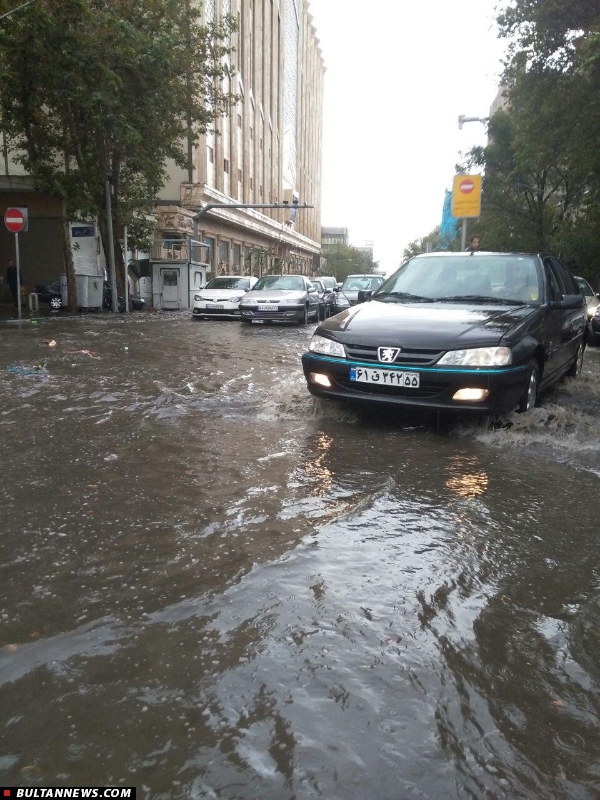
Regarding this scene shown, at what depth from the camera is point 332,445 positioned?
5.16 m

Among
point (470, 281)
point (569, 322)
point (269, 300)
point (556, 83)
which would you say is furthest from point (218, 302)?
point (470, 281)

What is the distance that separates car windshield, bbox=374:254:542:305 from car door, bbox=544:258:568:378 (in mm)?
163

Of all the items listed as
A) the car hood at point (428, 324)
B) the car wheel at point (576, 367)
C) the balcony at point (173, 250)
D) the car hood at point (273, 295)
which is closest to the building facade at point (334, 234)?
the balcony at point (173, 250)

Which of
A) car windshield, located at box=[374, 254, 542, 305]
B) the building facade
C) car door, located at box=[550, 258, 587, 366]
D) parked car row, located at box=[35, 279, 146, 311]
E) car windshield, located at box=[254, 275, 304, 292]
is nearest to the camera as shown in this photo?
car windshield, located at box=[374, 254, 542, 305]

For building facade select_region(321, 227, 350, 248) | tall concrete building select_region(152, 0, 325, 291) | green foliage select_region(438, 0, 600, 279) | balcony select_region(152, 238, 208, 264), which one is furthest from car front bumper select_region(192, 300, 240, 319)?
building facade select_region(321, 227, 350, 248)

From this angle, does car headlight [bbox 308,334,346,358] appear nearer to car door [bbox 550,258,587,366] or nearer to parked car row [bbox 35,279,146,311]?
car door [bbox 550,258,587,366]

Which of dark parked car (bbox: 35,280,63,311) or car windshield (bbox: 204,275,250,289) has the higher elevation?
car windshield (bbox: 204,275,250,289)

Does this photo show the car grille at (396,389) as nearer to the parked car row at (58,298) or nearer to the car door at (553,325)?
the car door at (553,325)

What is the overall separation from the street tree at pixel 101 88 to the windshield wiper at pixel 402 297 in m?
12.4

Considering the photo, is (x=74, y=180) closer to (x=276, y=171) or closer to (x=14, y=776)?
(x=14, y=776)

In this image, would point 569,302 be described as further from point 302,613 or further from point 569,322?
point 302,613

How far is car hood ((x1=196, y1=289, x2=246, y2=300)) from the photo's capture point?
2144cm

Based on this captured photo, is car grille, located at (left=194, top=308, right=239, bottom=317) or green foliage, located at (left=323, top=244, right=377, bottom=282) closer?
car grille, located at (left=194, top=308, right=239, bottom=317)

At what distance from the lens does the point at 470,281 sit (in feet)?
21.4
